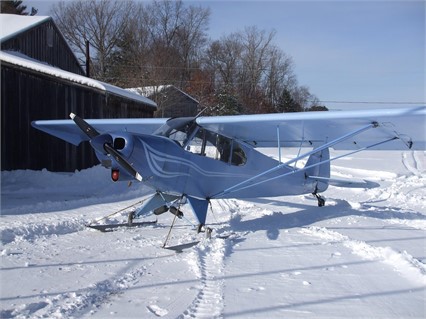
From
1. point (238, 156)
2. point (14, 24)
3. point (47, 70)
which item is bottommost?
point (238, 156)

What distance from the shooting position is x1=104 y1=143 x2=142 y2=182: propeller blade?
590 centimetres

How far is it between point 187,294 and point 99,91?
14061 mm

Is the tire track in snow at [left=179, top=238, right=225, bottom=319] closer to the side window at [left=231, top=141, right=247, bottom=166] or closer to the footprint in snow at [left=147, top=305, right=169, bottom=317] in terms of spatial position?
the footprint in snow at [left=147, top=305, right=169, bottom=317]

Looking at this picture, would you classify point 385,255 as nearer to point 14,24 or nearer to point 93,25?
point 14,24

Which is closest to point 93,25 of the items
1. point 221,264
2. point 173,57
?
point 173,57

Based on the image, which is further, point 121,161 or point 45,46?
point 45,46

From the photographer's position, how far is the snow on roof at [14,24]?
17.4m

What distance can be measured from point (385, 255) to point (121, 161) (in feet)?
12.7

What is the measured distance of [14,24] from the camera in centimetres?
1955

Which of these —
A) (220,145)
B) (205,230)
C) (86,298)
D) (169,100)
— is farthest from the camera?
(169,100)

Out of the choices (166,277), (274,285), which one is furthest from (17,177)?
(274,285)

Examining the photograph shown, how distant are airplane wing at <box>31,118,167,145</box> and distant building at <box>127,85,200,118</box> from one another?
23.6 m

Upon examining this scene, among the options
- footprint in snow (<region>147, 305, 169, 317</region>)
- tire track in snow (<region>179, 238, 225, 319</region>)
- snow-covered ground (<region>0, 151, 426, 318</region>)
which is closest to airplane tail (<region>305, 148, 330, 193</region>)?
snow-covered ground (<region>0, 151, 426, 318</region>)

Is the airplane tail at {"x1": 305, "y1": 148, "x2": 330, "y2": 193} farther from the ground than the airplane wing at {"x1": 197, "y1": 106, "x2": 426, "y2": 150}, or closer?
closer
